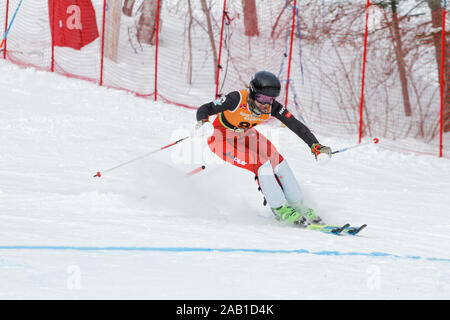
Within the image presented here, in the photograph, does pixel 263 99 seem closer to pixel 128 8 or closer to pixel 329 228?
Answer: pixel 329 228

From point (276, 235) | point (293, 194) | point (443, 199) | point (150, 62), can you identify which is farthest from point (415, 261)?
point (150, 62)

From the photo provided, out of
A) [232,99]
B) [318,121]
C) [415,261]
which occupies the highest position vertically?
[232,99]

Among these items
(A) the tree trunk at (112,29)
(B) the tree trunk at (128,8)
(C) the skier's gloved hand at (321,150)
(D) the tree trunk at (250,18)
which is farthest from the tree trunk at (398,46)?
(C) the skier's gloved hand at (321,150)

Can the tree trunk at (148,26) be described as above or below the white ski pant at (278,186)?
above

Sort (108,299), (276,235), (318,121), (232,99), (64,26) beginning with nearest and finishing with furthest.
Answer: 1. (108,299)
2. (276,235)
3. (232,99)
4. (318,121)
5. (64,26)

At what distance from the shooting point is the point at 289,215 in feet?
14.6

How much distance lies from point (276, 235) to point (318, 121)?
6.99m

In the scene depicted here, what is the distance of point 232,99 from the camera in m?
4.56

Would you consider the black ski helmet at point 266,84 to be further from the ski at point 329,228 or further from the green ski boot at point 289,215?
the ski at point 329,228

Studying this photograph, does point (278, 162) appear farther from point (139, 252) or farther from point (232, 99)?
point (139, 252)

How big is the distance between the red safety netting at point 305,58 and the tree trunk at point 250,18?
0.07 feet

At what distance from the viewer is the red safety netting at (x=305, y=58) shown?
1065cm

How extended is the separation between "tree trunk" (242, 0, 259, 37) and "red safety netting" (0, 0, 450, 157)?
20 mm

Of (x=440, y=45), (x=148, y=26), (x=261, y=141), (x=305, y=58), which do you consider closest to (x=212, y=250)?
(x=261, y=141)
